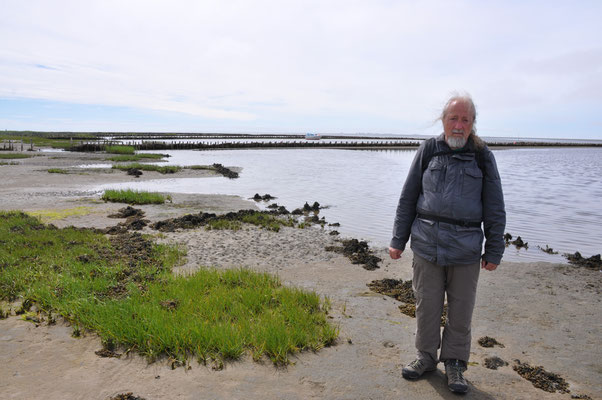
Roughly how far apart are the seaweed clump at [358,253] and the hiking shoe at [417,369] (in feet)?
15.5

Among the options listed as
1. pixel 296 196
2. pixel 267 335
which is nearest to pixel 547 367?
pixel 267 335

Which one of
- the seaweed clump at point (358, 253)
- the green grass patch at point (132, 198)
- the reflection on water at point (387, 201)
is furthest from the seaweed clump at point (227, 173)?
the seaweed clump at point (358, 253)

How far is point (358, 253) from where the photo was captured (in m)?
10.1

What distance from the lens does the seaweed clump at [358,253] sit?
930cm

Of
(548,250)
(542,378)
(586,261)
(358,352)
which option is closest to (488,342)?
(542,378)

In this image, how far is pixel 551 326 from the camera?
6094 mm

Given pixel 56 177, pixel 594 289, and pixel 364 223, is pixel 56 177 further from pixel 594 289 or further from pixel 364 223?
pixel 594 289

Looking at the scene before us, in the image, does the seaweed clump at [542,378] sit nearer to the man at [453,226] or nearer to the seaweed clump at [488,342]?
the seaweed clump at [488,342]

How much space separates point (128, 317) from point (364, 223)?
37.1 ft

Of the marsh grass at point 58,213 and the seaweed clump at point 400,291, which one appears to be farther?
the marsh grass at point 58,213

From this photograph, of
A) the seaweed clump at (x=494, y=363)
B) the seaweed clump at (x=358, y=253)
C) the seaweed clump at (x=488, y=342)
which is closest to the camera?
the seaweed clump at (x=494, y=363)

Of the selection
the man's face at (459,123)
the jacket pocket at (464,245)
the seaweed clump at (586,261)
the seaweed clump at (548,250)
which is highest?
the man's face at (459,123)

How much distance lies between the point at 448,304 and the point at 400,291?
3.32 metres

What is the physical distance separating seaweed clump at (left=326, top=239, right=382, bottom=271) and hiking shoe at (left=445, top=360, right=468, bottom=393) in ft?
16.1
